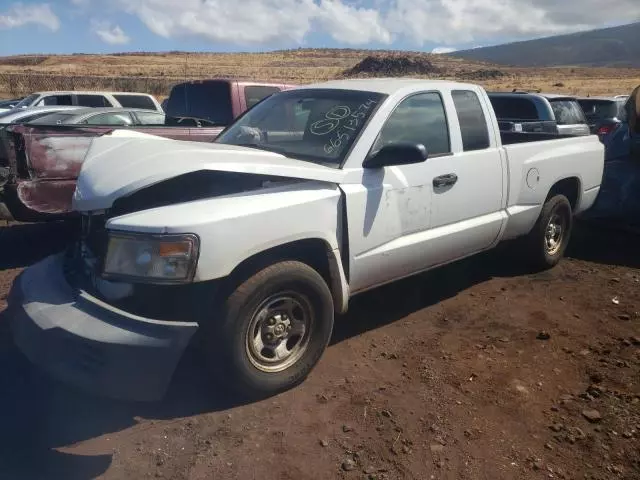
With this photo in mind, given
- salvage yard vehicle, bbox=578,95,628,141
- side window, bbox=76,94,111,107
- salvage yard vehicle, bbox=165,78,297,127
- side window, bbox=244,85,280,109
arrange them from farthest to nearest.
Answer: side window, bbox=76,94,111,107 < salvage yard vehicle, bbox=578,95,628,141 < side window, bbox=244,85,280,109 < salvage yard vehicle, bbox=165,78,297,127

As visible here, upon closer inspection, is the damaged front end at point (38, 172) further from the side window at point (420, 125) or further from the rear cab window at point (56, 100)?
the rear cab window at point (56, 100)

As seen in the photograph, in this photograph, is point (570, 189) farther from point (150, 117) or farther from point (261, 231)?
point (150, 117)

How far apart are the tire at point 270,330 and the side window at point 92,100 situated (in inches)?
508

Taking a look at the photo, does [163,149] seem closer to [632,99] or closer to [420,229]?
[420,229]

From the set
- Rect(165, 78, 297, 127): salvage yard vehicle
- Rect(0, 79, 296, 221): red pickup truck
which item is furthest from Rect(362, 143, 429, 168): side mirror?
Rect(165, 78, 297, 127): salvage yard vehicle

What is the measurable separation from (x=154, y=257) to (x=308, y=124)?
5.92 feet

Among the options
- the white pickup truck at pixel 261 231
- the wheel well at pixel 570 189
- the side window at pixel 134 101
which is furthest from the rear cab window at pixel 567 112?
the side window at pixel 134 101

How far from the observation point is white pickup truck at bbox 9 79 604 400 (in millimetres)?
2975

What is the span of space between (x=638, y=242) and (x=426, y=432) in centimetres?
539

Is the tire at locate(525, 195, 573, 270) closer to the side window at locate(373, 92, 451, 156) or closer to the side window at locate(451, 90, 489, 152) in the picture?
the side window at locate(451, 90, 489, 152)

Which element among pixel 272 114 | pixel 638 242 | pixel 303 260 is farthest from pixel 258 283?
pixel 638 242

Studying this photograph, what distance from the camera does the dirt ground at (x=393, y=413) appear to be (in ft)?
9.56

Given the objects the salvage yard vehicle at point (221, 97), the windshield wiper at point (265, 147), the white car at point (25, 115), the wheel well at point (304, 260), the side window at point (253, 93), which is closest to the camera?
the wheel well at point (304, 260)

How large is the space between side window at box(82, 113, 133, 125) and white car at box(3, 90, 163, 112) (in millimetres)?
3866
